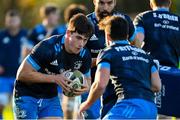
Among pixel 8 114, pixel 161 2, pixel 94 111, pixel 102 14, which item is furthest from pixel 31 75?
pixel 8 114

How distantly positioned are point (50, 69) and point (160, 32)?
2201 millimetres

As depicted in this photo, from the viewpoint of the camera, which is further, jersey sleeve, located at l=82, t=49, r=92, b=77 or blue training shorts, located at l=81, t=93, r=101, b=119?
blue training shorts, located at l=81, t=93, r=101, b=119

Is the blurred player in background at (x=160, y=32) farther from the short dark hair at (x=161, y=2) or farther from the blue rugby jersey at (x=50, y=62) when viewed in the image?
the blue rugby jersey at (x=50, y=62)

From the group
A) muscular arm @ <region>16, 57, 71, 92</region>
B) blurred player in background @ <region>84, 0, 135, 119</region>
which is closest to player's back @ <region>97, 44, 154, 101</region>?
muscular arm @ <region>16, 57, 71, 92</region>

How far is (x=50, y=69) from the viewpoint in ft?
31.6

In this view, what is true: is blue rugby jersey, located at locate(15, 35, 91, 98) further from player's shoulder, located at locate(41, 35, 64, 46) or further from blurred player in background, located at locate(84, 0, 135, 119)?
blurred player in background, located at locate(84, 0, 135, 119)

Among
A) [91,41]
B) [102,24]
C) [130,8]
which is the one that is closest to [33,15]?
[130,8]

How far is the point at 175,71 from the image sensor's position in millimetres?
10586

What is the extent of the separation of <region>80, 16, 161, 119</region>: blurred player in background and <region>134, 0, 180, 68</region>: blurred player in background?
2657mm

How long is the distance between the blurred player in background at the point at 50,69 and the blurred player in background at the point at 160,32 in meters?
1.56

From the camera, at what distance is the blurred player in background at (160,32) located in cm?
1108

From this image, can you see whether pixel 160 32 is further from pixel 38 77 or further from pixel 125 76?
pixel 125 76

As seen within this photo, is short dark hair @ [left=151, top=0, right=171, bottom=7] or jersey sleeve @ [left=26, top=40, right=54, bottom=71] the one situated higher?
short dark hair @ [left=151, top=0, right=171, bottom=7]

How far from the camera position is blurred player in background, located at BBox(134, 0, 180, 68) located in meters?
11.1
